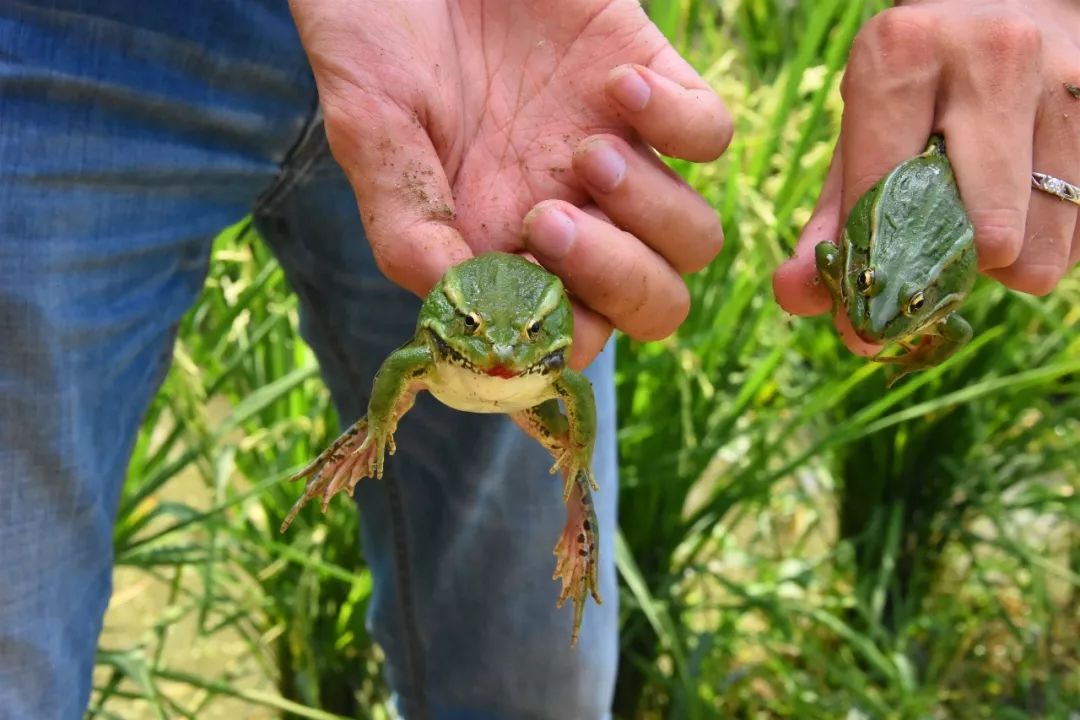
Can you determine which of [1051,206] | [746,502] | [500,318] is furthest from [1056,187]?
[746,502]

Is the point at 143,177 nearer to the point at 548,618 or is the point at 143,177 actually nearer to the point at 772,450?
the point at 548,618

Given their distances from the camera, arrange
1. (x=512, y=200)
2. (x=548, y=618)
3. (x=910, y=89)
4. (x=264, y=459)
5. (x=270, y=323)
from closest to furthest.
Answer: (x=910, y=89), (x=512, y=200), (x=548, y=618), (x=270, y=323), (x=264, y=459)

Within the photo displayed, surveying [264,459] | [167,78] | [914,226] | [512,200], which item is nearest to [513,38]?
[512,200]

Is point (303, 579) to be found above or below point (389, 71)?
below

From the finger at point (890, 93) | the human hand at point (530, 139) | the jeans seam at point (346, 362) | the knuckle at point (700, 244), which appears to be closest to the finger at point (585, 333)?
the human hand at point (530, 139)

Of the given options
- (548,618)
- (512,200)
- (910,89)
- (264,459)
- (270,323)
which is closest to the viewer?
(910,89)

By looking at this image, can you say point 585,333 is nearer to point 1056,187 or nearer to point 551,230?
point 551,230

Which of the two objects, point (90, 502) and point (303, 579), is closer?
point (90, 502)
